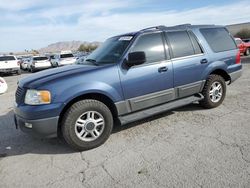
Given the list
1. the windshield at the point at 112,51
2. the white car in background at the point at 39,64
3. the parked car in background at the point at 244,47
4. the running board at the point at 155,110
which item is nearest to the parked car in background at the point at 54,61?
the white car in background at the point at 39,64

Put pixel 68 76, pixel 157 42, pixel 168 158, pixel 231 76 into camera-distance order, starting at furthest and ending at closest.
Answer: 1. pixel 231 76
2. pixel 157 42
3. pixel 68 76
4. pixel 168 158

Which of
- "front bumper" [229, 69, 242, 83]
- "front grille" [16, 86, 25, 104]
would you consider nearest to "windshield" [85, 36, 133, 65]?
"front grille" [16, 86, 25, 104]

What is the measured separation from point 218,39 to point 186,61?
4.25 feet

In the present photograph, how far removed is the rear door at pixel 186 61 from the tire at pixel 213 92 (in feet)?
0.62

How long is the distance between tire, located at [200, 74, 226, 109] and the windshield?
79.6 inches

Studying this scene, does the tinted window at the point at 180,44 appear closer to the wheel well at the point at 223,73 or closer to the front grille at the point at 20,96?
the wheel well at the point at 223,73

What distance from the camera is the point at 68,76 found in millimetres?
4168

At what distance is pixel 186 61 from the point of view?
17.2 feet

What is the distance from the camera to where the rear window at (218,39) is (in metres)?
5.79

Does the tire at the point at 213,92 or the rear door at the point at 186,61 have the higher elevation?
the rear door at the point at 186,61

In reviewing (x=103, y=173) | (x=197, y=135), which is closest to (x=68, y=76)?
(x=103, y=173)

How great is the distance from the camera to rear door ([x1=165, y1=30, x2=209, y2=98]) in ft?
16.9

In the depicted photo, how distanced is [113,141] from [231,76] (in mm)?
3311

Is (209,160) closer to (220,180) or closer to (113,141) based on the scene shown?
(220,180)
